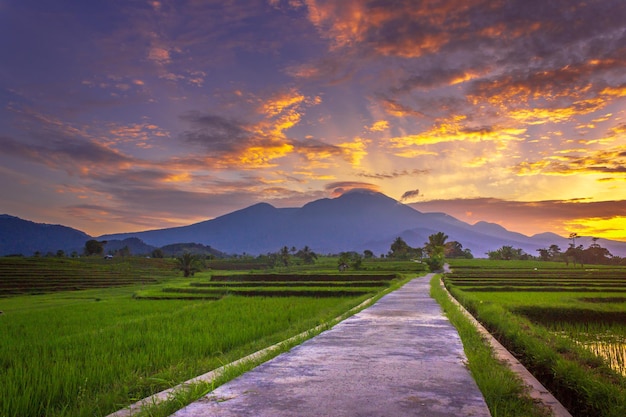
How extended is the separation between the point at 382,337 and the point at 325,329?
76.2 inches

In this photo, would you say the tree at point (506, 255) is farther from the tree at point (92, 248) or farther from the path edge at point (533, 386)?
the tree at point (92, 248)

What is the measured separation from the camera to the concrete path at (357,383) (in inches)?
148

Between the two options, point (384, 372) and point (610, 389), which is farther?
point (384, 372)

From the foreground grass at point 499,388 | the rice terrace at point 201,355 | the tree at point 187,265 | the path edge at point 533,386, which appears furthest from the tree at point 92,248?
the foreground grass at point 499,388

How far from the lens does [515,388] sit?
16.0 feet

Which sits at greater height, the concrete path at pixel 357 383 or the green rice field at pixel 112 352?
the concrete path at pixel 357 383

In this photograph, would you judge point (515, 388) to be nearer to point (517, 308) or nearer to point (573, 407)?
point (573, 407)

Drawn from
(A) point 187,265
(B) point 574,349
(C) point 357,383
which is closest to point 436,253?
(A) point 187,265

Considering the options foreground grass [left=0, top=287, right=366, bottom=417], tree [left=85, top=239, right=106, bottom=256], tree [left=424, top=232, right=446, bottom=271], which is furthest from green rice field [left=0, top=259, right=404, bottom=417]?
tree [left=85, top=239, right=106, bottom=256]

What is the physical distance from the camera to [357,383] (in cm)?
462

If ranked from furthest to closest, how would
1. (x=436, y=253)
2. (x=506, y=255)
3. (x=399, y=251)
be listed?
1. (x=506, y=255)
2. (x=399, y=251)
3. (x=436, y=253)

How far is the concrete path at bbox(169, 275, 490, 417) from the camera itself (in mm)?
3754

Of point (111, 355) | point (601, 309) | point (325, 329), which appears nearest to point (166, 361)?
point (111, 355)

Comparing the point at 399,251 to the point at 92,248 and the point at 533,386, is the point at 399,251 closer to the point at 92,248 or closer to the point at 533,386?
the point at 92,248
